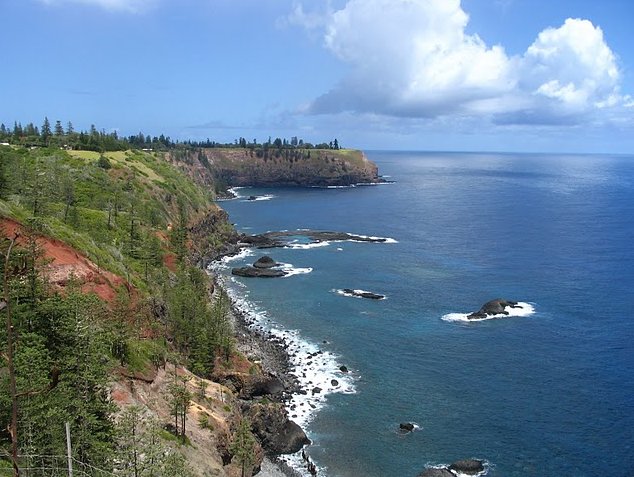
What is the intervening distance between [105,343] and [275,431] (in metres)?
25.7

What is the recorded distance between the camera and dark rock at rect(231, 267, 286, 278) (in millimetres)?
128500

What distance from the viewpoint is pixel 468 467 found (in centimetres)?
5619

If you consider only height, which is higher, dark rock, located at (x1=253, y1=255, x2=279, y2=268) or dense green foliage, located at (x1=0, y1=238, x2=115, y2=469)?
dense green foliage, located at (x1=0, y1=238, x2=115, y2=469)

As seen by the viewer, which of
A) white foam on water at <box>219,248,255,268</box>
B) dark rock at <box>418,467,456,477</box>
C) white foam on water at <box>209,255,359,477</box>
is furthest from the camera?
white foam on water at <box>219,248,255,268</box>

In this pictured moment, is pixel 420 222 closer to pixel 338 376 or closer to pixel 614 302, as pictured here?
pixel 614 302

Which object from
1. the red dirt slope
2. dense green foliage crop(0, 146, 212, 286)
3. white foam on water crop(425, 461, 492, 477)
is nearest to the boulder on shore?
white foam on water crop(425, 461, 492, 477)

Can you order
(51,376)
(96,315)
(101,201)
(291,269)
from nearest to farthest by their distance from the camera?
1. (51,376)
2. (96,315)
3. (101,201)
4. (291,269)

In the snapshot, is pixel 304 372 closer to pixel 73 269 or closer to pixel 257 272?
pixel 73 269

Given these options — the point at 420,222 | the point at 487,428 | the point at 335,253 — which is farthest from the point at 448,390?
the point at 420,222

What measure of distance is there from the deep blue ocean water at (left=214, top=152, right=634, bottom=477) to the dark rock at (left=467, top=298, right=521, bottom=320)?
2.41 meters

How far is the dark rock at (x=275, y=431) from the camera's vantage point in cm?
6047

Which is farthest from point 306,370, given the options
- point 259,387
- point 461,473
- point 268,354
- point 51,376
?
point 51,376

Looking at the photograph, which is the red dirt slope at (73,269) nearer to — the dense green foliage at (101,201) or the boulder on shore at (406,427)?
the dense green foliage at (101,201)

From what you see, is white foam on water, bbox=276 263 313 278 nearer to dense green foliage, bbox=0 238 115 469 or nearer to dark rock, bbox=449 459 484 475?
dark rock, bbox=449 459 484 475
